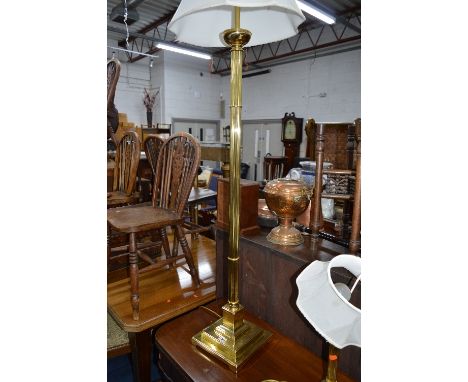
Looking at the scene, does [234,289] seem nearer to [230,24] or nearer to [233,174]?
[233,174]

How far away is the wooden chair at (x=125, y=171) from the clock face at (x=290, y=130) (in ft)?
21.1

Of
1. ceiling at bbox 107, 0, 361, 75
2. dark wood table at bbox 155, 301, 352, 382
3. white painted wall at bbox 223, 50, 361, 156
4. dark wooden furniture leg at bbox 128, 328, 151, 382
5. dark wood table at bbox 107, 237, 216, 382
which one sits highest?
ceiling at bbox 107, 0, 361, 75

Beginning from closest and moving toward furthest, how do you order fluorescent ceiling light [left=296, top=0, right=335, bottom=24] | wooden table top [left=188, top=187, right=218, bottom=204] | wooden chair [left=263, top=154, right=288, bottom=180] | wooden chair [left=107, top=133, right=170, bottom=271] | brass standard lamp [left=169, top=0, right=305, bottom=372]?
brass standard lamp [left=169, top=0, right=305, bottom=372], wooden chair [left=107, top=133, right=170, bottom=271], wooden table top [left=188, top=187, right=218, bottom=204], fluorescent ceiling light [left=296, top=0, right=335, bottom=24], wooden chair [left=263, top=154, right=288, bottom=180]

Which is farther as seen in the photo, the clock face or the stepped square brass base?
the clock face

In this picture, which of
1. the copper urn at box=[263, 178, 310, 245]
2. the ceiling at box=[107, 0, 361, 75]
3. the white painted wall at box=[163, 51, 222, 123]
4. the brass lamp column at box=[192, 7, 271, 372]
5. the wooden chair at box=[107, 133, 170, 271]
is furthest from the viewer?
the white painted wall at box=[163, 51, 222, 123]

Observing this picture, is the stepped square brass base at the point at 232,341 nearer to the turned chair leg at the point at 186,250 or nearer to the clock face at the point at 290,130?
the turned chair leg at the point at 186,250

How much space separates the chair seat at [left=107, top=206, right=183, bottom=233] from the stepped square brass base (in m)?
0.55

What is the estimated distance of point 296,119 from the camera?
794 centimetres

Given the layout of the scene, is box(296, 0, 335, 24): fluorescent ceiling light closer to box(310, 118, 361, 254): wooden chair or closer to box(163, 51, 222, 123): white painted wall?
box(310, 118, 361, 254): wooden chair

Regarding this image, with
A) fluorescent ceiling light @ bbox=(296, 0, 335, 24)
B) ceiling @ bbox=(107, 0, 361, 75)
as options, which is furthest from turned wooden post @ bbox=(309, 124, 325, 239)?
ceiling @ bbox=(107, 0, 361, 75)

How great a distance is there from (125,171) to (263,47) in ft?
25.9

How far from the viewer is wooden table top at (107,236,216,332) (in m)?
1.44
